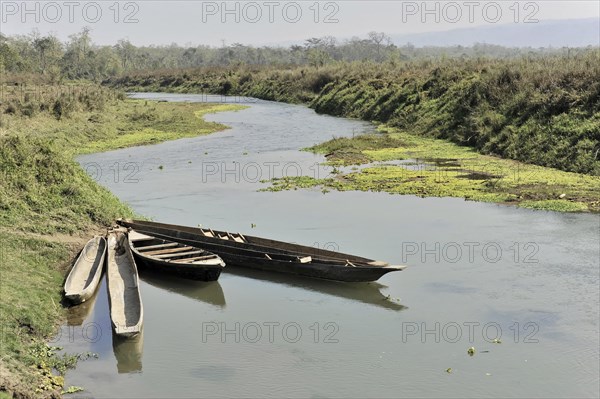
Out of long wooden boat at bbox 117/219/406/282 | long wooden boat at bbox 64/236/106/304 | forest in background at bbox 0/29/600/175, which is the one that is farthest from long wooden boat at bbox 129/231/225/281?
forest in background at bbox 0/29/600/175

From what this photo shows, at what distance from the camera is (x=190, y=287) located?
49.9ft

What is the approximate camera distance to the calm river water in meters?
10.8

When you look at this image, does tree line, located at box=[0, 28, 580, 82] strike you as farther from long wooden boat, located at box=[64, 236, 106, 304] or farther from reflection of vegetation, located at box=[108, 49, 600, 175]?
long wooden boat, located at box=[64, 236, 106, 304]

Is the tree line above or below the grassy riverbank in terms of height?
above

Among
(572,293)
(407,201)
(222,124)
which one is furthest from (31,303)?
(222,124)

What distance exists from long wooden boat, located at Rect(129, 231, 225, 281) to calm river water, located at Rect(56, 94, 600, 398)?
0.31 metres

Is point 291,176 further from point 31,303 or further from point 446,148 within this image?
point 31,303

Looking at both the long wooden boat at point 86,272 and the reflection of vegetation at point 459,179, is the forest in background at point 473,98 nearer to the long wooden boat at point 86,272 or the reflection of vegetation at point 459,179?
the reflection of vegetation at point 459,179

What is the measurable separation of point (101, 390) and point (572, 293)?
29.7 feet

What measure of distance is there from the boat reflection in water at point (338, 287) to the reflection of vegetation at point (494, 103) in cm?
1395

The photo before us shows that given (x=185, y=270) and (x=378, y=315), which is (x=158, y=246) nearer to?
(x=185, y=270)

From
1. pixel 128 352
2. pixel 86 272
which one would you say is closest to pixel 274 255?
pixel 86 272

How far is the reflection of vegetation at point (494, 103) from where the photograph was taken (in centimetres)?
2783

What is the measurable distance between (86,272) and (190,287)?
221 centimetres
